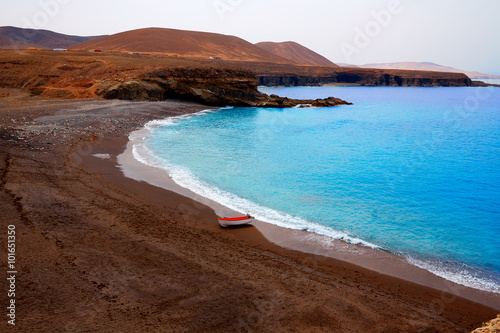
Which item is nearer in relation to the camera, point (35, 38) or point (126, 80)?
point (126, 80)

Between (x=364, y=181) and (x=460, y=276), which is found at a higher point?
(x=364, y=181)

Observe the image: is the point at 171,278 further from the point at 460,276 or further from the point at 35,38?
the point at 35,38

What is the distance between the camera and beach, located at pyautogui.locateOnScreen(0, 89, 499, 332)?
5410mm

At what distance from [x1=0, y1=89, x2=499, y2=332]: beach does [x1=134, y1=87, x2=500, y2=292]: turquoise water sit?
7.03 feet

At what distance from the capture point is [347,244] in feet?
30.6

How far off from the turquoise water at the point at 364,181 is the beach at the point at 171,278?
214 centimetres

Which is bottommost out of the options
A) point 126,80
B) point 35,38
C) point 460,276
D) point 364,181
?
point 460,276

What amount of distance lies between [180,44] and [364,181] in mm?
112799

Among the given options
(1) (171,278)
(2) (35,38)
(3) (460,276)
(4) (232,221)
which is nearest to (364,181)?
(3) (460,276)

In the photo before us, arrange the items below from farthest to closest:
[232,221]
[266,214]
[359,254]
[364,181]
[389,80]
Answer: [389,80], [364,181], [266,214], [232,221], [359,254]

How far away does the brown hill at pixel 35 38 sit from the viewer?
148 m

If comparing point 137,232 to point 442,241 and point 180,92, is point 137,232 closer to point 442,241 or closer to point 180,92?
point 442,241

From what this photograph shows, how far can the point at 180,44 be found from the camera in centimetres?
11462

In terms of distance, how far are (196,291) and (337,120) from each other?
3609 centimetres
